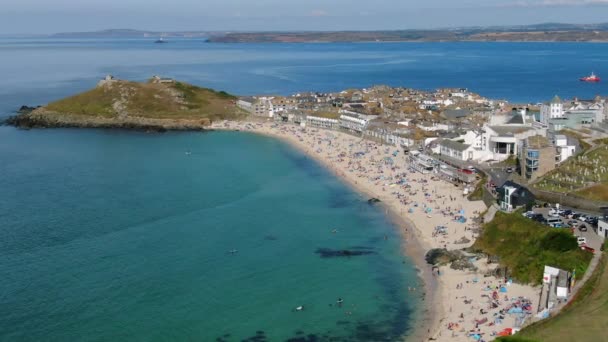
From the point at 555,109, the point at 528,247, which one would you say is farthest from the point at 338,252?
the point at 555,109

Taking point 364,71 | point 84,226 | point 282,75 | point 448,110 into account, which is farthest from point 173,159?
point 364,71

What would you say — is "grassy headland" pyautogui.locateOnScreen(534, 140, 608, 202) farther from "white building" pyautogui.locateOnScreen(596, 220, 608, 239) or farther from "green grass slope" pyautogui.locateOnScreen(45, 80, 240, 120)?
"green grass slope" pyautogui.locateOnScreen(45, 80, 240, 120)

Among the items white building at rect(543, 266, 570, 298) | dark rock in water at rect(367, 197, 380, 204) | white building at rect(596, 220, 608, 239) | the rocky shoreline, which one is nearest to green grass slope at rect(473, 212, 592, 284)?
white building at rect(543, 266, 570, 298)

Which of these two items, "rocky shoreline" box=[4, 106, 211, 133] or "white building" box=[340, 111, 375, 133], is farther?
"rocky shoreline" box=[4, 106, 211, 133]

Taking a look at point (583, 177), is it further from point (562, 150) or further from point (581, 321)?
point (581, 321)

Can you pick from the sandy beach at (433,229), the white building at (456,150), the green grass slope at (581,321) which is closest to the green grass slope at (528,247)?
the sandy beach at (433,229)
